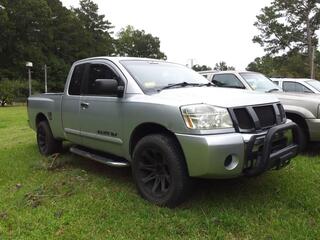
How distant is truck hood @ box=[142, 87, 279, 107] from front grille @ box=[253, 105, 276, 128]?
0.07 m

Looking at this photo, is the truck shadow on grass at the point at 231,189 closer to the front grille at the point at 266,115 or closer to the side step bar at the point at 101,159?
the side step bar at the point at 101,159

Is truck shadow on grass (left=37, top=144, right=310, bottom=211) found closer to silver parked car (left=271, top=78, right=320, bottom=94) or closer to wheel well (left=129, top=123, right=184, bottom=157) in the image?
wheel well (left=129, top=123, right=184, bottom=157)

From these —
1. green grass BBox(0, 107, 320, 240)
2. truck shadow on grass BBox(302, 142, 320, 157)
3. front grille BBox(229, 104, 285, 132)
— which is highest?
front grille BBox(229, 104, 285, 132)

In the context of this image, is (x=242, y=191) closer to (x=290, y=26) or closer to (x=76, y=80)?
(x=76, y=80)

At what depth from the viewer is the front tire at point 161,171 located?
416 cm

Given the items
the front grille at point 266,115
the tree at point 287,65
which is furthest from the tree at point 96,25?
the front grille at point 266,115

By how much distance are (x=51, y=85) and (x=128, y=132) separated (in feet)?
170

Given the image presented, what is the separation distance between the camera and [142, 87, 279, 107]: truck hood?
4.20 meters

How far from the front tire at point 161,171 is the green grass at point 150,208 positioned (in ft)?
0.45

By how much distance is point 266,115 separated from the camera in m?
4.51

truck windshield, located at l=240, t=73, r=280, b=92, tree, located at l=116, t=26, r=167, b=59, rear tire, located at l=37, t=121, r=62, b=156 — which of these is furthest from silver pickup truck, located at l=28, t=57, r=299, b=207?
tree, located at l=116, t=26, r=167, b=59

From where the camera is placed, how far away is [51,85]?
5425 centimetres

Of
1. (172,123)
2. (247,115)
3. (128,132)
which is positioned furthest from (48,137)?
(247,115)

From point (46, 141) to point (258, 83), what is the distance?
4894 mm
